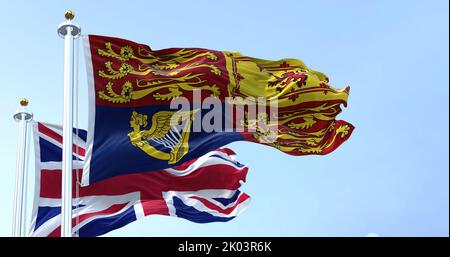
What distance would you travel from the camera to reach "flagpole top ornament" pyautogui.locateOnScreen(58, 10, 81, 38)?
1279cm

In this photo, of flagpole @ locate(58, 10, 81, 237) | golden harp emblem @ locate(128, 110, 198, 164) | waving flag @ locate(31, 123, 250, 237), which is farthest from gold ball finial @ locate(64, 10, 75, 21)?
waving flag @ locate(31, 123, 250, 237)

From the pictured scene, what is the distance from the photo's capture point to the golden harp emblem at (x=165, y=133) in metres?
13.0

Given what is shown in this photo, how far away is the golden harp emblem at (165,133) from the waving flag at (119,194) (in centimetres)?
243

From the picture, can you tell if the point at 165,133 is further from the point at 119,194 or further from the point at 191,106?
the point at 119,194

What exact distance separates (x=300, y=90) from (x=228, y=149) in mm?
4330

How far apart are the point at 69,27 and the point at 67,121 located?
2085mm

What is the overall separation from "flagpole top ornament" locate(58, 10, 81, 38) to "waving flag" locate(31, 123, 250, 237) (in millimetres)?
3164

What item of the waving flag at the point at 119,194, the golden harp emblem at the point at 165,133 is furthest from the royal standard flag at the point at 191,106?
the waving flag at the point at 119,194

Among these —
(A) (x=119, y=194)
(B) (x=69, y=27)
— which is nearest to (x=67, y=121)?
(B) (x=69, y=27)

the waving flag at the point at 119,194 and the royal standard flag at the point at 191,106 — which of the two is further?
the waving flag at the point at 119,194

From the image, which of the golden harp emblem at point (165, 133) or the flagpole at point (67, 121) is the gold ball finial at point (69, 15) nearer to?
the flagpole at point (67, 121)
